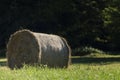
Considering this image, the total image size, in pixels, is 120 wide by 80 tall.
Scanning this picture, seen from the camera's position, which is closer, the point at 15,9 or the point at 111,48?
the point at 111,48

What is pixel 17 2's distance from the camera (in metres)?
35.9

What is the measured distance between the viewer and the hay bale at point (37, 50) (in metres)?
16.3

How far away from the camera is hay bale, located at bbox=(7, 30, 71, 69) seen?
53.5 feet

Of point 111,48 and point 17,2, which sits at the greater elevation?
point 17,2

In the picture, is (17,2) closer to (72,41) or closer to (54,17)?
(54,17)

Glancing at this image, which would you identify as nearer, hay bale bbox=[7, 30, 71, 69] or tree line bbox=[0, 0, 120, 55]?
hay bale bbox=[7, 30, 71, 69]

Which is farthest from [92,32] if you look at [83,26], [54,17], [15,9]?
[15,9]

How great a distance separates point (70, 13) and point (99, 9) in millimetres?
1996

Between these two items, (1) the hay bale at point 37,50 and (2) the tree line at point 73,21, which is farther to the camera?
(2) the tree line at point 73,21

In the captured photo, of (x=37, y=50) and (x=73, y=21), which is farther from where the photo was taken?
(x=73, y=21)

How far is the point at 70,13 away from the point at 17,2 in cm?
501

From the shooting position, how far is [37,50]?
642 inches

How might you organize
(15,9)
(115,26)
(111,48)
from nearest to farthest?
(115,26) < (111,48) < (15,9)

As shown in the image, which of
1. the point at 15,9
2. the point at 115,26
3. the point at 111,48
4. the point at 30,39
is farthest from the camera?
the point at 15,9
